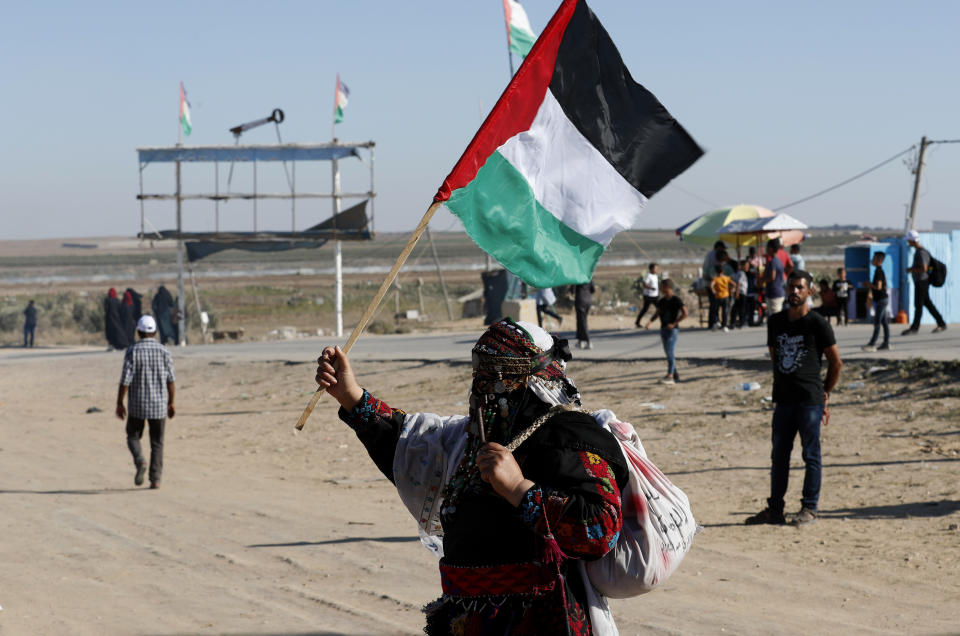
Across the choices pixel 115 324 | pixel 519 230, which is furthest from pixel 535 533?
pixel 115 324

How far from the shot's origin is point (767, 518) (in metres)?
8.38

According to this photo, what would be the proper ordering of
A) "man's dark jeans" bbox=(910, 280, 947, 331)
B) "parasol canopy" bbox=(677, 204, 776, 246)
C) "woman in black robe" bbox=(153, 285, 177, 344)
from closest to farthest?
"man's dark jeans" bbox=(910, 280, 947, 331) < "parasol canopy" bbox=(677, 204, 776, 246) < "woman in black robe" bbox=(153, 285, 177, 344)

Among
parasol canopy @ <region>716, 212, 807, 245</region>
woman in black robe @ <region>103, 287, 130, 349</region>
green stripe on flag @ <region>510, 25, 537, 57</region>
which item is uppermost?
green stripe on flag @ <region>510, 25, 537, 57</region>

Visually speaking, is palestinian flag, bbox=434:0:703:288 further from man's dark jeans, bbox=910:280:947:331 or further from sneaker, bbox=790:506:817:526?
man's dark jeans, bbox=910:280:947:331

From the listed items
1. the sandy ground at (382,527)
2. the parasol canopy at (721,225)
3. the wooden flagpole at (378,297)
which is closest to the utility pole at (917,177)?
the parasol canopy at (721,225)

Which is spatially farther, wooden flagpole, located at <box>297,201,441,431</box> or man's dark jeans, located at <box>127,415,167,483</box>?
man's dark jeans, located at <box>127,415,167,483</box>

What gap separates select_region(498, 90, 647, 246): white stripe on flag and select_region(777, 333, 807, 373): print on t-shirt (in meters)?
3.40

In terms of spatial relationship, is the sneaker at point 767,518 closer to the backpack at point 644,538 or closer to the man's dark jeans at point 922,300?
the backpack at point 644,538

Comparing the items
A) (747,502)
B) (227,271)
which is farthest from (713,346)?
(227,271)

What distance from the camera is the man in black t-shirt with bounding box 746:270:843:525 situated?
789 centimetres

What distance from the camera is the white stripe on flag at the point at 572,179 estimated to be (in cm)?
491

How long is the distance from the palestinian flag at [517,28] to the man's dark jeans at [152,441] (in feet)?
26.2

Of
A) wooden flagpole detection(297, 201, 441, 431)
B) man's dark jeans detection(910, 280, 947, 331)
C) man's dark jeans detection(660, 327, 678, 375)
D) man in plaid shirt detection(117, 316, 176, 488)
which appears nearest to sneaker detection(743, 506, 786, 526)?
wooden flagpole detection(297, 201, 441, 431)

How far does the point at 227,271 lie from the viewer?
369 ft
